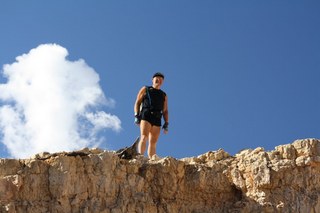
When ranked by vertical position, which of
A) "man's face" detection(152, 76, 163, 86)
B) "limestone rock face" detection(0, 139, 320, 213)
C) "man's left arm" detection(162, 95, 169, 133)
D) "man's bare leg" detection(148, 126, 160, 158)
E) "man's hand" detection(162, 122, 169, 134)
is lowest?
"limestone rock face" detection(0, 139, 320, 213)

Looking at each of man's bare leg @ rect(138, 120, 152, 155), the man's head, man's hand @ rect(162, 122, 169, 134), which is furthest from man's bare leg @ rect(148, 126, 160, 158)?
the man's head

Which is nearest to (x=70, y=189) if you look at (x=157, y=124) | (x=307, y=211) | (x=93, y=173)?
(x=93, y=173)

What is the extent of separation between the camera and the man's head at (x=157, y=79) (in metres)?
13.2

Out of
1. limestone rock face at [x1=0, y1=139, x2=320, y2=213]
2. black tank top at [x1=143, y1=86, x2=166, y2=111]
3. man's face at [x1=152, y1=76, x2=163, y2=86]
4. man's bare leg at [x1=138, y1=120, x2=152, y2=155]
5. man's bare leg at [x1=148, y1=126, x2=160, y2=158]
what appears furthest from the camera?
man's face at [x1=152, y1=76, x2=163, y2=86]

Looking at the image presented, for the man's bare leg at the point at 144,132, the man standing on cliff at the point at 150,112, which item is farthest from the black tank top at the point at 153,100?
the man's bare leg at the point at 144,132

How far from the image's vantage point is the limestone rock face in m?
10.0

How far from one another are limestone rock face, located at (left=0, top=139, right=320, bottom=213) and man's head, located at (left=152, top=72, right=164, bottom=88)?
7.36 feet

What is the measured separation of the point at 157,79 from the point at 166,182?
10.2 feet

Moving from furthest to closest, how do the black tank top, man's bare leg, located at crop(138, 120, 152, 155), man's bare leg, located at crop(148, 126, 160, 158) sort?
the black tank top
man's bare leg, located at crop(148, 126, 160, 158)
man's bare leg, located at crop(138, 120, 152, 155)

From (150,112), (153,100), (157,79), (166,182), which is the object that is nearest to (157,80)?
(157,79)

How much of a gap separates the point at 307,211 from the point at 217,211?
5.44 feet

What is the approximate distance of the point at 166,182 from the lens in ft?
35.6

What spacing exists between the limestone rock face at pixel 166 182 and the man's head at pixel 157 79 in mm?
2242

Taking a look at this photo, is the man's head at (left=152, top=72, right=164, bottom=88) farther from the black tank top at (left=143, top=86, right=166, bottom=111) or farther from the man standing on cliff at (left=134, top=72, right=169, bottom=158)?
the black tank top at (left=143, top=86, right=166, bottom=111)
